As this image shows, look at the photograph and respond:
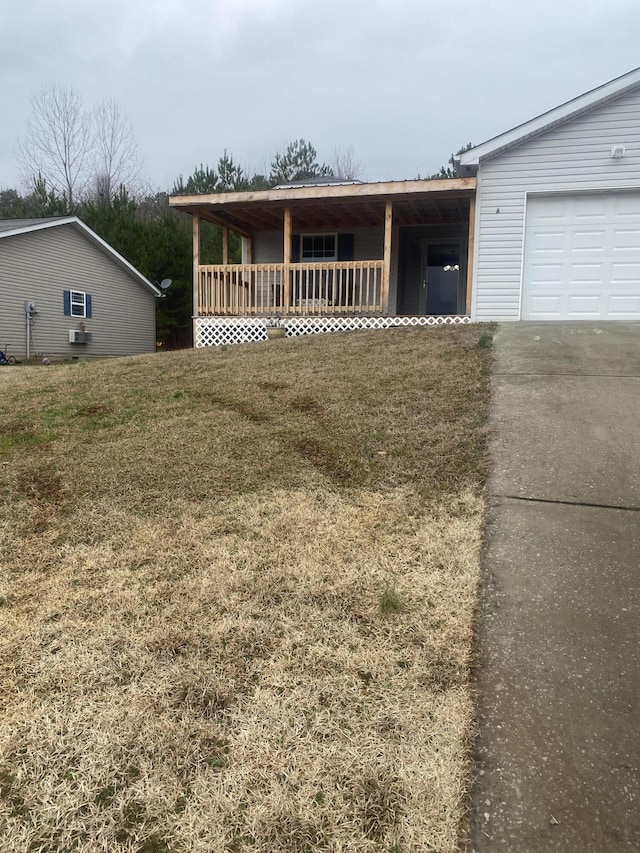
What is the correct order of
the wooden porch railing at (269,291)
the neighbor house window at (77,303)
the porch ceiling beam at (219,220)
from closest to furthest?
the wooden porch railing at (269,291), the porch ceiling beam at (219,220), the neighbor house window at (77,303)

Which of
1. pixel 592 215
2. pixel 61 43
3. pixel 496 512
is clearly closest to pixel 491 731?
pixel 496 512

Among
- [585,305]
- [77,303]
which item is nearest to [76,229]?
[77,303]

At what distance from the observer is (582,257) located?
31.9 ft

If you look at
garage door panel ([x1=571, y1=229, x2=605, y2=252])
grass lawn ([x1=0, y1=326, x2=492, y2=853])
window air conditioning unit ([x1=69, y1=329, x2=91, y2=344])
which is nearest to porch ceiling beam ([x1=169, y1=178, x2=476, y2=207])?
garage door panel ([x1=571, y1=229, x2=605, y2=252])

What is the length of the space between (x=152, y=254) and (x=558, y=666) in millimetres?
20455

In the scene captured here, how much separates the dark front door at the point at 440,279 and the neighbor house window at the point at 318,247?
86.2 inches

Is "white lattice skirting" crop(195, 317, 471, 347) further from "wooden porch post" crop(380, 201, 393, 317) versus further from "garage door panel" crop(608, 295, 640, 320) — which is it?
"garage door panel" crop(608, 295, 640, 320)

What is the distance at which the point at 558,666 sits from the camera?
2.10 m

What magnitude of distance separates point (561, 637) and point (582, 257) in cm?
911

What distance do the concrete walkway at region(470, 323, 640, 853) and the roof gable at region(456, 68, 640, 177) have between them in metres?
6.97

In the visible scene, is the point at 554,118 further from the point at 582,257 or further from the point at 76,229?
the point at 76,229

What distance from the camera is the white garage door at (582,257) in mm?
9555

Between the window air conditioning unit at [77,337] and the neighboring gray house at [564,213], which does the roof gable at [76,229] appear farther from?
the neighboring gray house at [564,213]

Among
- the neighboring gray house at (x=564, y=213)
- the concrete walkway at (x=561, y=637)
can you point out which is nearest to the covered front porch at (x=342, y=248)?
the neighboring gray house at (x=564, y=213)
